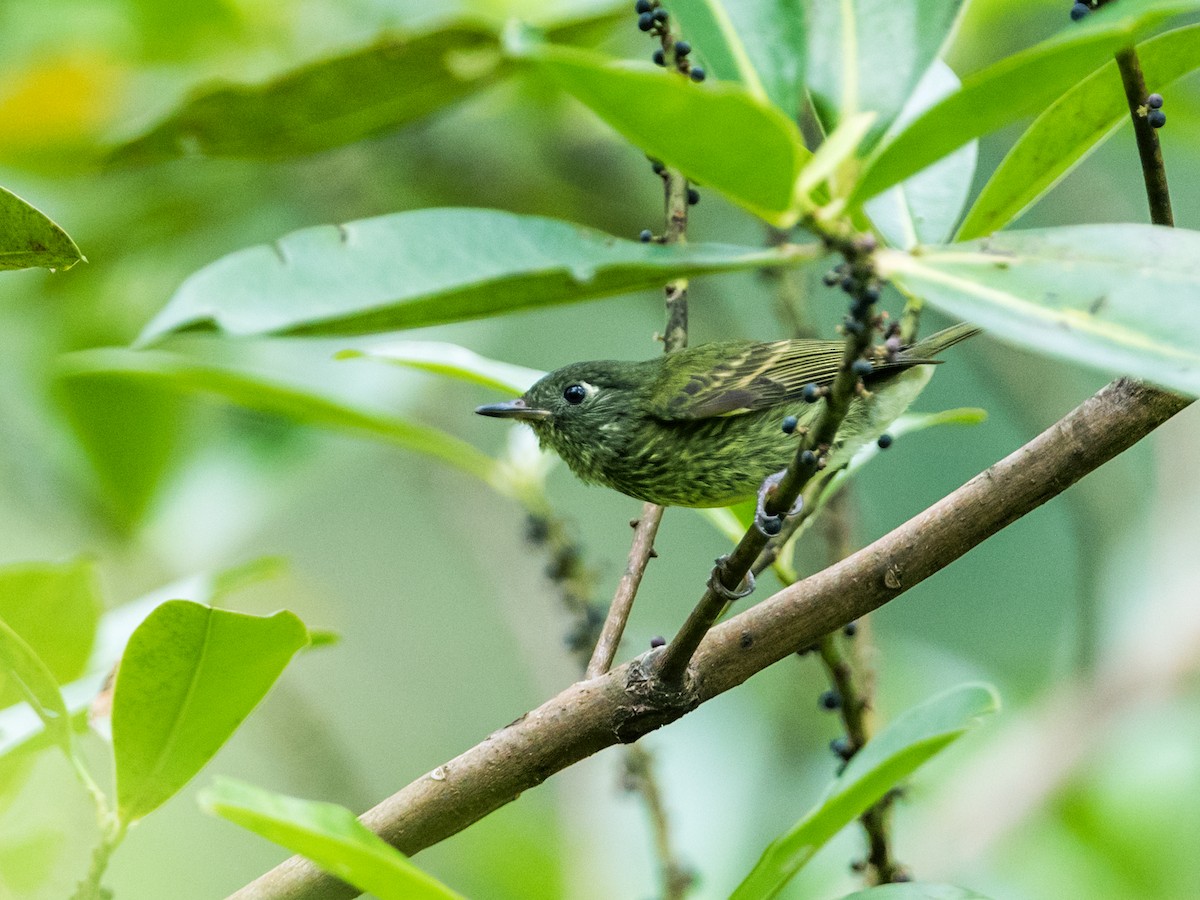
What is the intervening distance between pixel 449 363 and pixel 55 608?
842 millimetres

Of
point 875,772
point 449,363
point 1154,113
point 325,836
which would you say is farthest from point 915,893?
point 449,363

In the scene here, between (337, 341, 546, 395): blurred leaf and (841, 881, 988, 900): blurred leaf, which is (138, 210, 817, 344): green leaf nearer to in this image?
(841, 881, 988, 900): blurred leaf

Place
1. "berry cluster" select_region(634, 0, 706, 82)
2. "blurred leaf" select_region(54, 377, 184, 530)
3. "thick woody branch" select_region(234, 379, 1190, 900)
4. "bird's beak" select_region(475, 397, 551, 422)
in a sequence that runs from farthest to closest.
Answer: "blurred leaf" select_region(54, 377, 184, 530) < "bird's beak" select_region(475, 397, 551, 422) < "berry cluster" select_region(634, 0, 706, 82) < "thick woody branch" select_region(234, 379, 1190, 900)

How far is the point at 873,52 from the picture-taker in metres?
1.39

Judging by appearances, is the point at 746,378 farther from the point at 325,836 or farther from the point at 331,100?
the point at 325,836

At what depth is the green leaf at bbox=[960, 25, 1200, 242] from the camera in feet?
5.96

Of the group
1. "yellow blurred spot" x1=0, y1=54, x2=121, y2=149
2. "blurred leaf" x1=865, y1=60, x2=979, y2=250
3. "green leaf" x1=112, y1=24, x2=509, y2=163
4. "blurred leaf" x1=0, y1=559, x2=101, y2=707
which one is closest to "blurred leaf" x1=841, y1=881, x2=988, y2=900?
"blurred leaf" x1=865, y1=60, x2=979, y2=250

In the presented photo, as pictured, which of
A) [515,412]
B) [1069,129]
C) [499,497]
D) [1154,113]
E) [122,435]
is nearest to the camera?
Result: [1154,113]

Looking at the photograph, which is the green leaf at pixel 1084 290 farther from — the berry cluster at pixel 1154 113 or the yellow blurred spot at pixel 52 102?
the yellow blurred spot at pixel 52 102

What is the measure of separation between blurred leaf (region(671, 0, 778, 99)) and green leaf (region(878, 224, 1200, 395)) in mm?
295

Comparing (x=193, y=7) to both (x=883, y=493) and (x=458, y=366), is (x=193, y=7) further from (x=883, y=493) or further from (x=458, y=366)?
(x=883, y=493)

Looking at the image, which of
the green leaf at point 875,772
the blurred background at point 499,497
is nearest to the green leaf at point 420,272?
the green leaf at point 875,772

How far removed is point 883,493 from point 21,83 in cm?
434

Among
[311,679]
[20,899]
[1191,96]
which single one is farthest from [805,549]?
[311,679]
